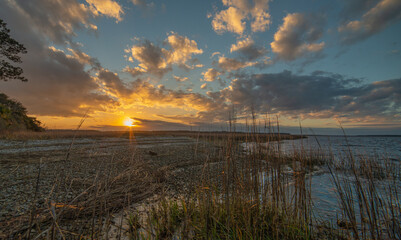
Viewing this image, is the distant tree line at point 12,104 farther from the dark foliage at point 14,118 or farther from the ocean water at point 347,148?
the ocean water at point 347,148

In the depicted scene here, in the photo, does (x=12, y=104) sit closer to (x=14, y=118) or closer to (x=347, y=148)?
(x=14, y=118)

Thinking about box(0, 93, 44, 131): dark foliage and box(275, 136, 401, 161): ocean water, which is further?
box(0, 93, 44, 131): dark foliage

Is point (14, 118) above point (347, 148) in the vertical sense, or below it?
above

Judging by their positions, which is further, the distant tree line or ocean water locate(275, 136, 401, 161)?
the distant tree line

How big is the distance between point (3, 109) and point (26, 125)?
16.6 ft

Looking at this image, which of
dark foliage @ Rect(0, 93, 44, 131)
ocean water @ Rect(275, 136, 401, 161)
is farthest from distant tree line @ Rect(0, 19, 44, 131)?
ocean water @ Rect(275, 136, 401, 161)

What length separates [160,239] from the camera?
3.43 metres

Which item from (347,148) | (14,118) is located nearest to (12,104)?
(14,118)

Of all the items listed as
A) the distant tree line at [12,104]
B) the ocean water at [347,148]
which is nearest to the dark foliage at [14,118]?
the distant tree line at [12,104]

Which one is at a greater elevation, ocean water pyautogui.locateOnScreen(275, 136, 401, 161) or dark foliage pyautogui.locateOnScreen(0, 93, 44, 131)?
dark foliage pyautogui.locateOnScreen(0, 93, 44, 131)

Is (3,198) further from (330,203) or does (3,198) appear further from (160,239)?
(330,203)

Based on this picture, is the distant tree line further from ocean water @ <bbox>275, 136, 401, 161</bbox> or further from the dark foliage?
ocean water @ <bbox>275, 136, 401, 161</bbox>

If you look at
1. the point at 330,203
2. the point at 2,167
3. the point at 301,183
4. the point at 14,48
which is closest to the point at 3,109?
the point at 14,48

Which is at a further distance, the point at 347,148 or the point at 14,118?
the point at 347,148
